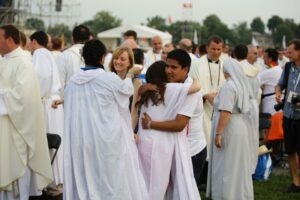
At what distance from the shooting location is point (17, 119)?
7.36m

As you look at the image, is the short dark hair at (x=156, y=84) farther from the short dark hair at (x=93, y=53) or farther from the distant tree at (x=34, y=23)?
the distant tree at (x=34, y=23)

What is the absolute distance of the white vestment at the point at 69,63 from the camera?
31.5 feet

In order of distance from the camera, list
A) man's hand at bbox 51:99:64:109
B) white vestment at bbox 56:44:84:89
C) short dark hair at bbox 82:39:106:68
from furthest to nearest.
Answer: white vestment at bbox 56:44:84:89 → man's hand at bbox 51:99:64:109 → short dark hair at bbox 82:39:106:68

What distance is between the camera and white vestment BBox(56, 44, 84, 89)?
31.5 feet

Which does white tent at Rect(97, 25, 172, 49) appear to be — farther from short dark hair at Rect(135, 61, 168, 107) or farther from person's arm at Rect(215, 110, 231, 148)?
short dark hair at Rect(135, 61, 168, 107)

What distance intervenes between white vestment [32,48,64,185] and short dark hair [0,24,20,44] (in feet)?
5.24

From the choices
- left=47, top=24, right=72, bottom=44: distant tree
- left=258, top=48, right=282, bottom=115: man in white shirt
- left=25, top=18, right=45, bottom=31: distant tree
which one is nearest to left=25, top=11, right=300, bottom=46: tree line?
left=47, top=24, right=72, bottom=44: distant tree

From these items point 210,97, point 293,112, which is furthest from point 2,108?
point 293,112

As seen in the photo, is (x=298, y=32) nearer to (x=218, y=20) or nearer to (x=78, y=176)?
(x=218, y=20)

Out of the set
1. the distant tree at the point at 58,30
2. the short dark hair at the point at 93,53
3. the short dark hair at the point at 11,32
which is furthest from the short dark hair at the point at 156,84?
the distant tree at the point at 58,30

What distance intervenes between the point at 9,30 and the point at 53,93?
1.96m

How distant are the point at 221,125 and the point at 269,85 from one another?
5807 millimetres

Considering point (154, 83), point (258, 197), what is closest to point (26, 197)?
Answer: point (154, 83)

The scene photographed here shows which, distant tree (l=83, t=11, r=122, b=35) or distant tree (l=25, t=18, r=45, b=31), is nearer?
distant tree (l=25, t=18, r=45, b=31)
